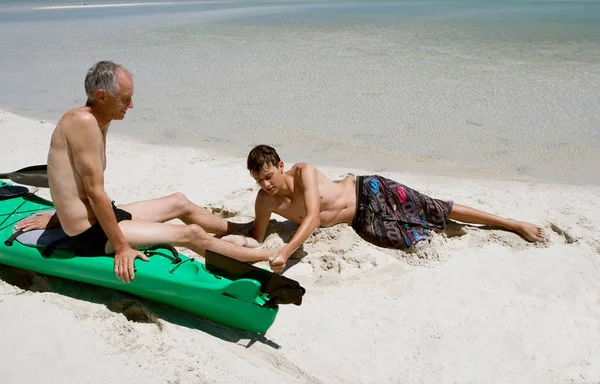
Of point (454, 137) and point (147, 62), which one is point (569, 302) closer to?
point (454, 137)

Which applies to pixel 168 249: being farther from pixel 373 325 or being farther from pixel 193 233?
pixel 373 325

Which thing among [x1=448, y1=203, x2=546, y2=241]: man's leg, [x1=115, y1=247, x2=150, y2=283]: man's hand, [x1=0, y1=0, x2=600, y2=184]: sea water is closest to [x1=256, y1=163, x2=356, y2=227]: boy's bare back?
[x1=448, y1=203, x2=546, y2=241]: man's leg

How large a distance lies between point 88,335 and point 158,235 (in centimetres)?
67

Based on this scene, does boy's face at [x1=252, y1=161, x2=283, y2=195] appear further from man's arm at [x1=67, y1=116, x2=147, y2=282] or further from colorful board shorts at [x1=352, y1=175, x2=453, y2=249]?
man's arm at [x1=67, y1=116, x2=147, y2=282]

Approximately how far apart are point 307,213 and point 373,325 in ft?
2.78

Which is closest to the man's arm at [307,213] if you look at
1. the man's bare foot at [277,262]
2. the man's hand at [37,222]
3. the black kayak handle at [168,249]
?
the man's bare foot at [277,262]

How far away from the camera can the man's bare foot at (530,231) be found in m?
4.06

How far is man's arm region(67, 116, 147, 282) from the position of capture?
9.54ft

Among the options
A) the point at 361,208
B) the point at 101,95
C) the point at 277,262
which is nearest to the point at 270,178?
the point at 277,262

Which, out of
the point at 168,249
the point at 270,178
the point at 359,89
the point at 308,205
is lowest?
the point at 359,89

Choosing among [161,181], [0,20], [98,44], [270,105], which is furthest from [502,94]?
[0,20]

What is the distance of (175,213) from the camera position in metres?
3.91

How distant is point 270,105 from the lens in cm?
845

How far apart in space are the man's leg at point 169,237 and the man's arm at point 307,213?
13.8 inches
